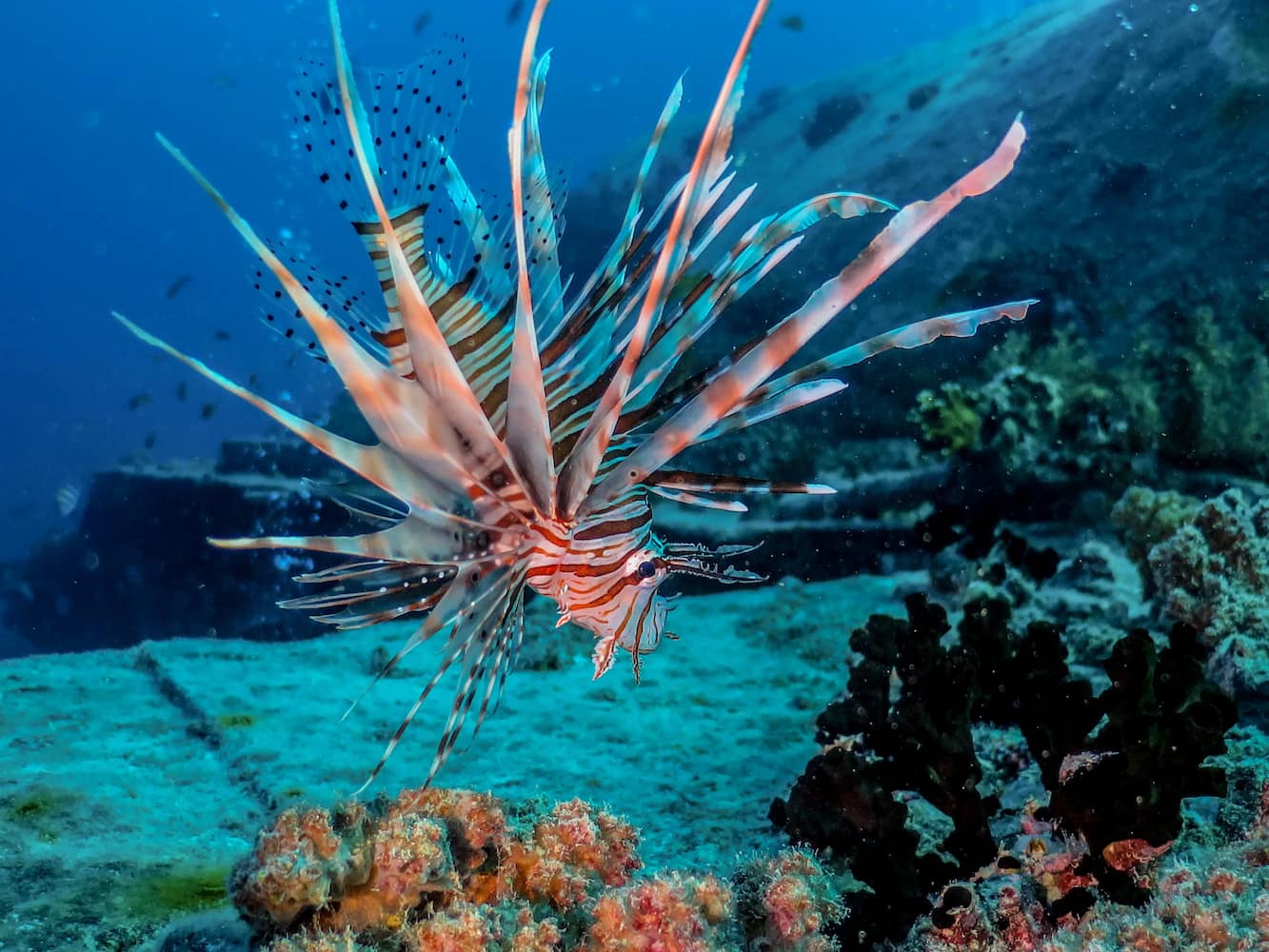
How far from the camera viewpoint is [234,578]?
458 inches

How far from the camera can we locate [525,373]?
179 centimetres

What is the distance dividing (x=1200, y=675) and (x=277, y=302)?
2.98m

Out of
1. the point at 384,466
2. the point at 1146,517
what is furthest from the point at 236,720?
the point at 1146,517

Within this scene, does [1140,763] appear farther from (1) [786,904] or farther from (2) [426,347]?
(2) [426,347]

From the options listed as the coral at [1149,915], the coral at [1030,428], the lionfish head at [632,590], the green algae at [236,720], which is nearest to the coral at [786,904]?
the coral at [1149,915]

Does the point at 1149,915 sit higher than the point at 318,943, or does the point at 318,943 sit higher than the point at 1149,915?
the point at 1149,915

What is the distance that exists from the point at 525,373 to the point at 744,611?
4.65 m

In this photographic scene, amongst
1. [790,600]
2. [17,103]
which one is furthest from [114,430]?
[790,600]

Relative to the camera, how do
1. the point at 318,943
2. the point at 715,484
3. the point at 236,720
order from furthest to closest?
the point at 236,720 < the point at 715,484 < the point at 318,943

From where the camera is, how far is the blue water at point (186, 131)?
82.4 metres

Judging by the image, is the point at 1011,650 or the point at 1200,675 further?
the point at 1011,650

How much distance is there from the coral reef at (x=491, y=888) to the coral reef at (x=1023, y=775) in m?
0.37

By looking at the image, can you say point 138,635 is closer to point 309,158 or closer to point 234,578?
point 234,578

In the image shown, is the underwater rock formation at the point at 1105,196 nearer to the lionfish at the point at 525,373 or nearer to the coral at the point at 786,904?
the lionfish at the point at 525,373
